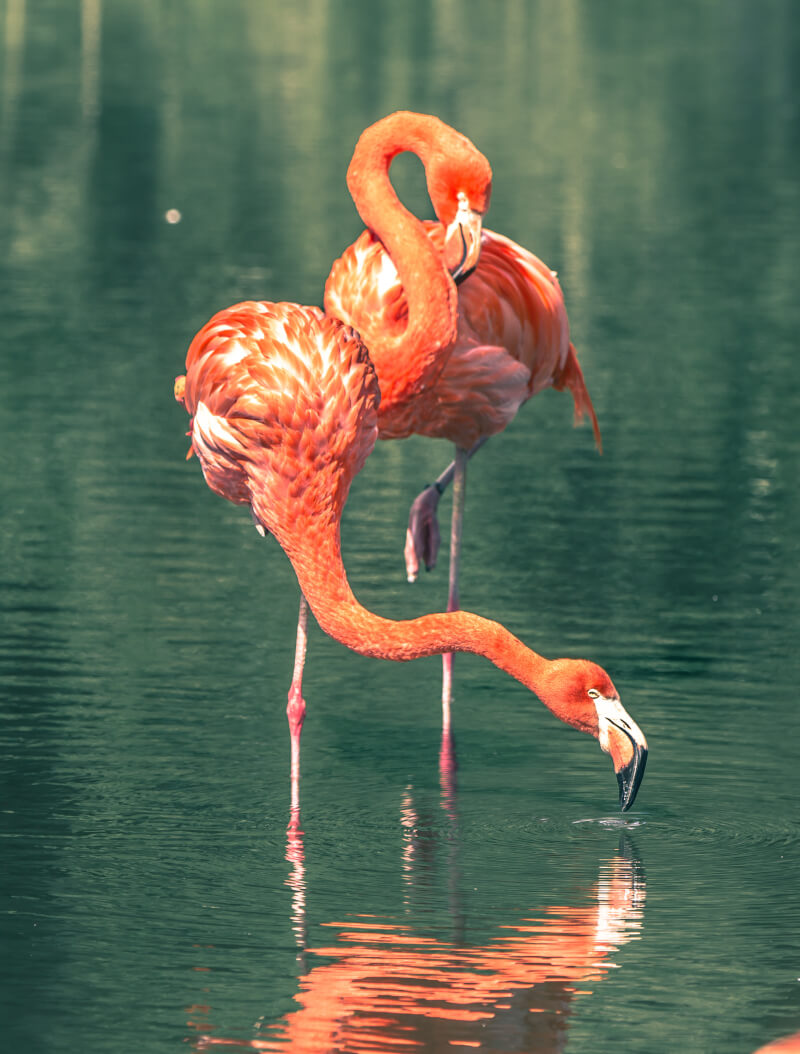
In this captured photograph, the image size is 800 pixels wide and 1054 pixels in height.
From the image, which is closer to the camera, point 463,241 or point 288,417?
point 288,417

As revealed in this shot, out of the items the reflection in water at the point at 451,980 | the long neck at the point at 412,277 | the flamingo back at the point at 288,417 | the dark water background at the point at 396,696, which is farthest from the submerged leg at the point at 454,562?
the reflection in water at the point at 451,980

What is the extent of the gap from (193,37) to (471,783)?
149 feet

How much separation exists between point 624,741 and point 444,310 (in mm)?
2290

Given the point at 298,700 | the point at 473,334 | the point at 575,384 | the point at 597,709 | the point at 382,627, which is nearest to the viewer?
the point at 597,709

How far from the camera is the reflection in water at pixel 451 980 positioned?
609 centimetres

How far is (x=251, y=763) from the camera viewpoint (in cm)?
882

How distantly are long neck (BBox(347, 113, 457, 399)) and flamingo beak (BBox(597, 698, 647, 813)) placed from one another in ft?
6.87

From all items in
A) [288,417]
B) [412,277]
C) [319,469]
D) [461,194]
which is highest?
[461,194]

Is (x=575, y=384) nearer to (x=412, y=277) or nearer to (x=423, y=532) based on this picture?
(x=423, y=532)

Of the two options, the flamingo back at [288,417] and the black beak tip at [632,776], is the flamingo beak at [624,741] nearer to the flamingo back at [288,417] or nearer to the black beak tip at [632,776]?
the black beak tip at [632,776]

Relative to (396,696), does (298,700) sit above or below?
above

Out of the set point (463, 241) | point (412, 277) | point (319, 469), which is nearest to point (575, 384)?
point (463, 241)

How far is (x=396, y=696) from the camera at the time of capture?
993 centimetres

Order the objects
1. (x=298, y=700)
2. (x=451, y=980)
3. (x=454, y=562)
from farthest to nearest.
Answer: (x=454, y=562)
(x=298, y=700)
(x=451, y=980)
